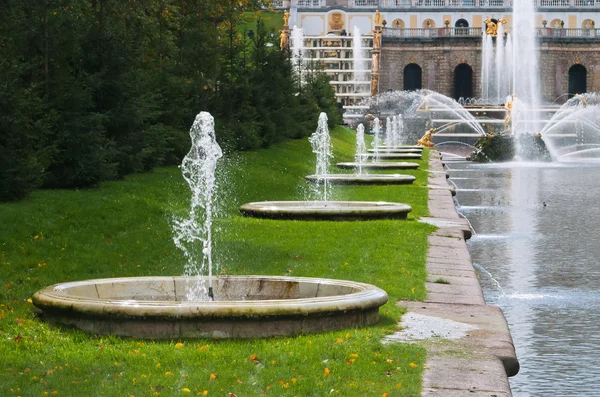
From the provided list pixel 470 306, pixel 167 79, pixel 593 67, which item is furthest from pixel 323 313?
pixel 593 67

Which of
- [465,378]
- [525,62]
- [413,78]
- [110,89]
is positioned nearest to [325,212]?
[110,89]

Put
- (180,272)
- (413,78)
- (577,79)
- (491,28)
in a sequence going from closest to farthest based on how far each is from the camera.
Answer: (180,272), (491,28), (577,79), (413,78)

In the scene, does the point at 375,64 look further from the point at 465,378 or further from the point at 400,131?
the point at 465,378

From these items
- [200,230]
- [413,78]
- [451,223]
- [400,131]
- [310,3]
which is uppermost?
[310,3]

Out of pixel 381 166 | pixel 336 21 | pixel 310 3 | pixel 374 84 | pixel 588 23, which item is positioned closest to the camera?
pixel 381 166

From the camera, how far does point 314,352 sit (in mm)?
9023

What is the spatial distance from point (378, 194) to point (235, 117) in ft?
29.5

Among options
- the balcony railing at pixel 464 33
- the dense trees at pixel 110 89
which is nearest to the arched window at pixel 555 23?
the balcony railing at pixel 464 33

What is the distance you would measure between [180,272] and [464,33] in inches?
3276

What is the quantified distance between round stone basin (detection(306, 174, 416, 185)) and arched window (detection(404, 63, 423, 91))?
6737 cm

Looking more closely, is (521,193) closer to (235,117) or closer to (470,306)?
(235,117)

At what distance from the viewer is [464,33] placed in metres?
94.6

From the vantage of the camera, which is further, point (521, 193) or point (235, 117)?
point (235, 117)

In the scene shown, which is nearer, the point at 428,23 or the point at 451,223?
the point at 451,223
